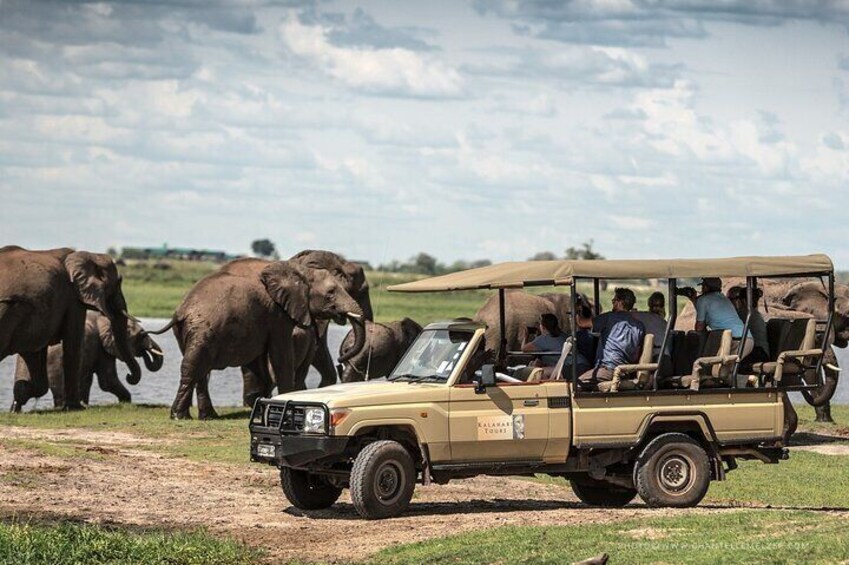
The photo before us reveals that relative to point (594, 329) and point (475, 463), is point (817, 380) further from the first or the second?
point (475, 463)

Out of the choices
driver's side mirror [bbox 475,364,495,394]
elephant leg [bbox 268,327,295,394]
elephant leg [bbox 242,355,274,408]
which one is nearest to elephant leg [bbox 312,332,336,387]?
elephant leg [bbox 242,355,274,408]

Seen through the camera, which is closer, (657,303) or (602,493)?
(657,303)

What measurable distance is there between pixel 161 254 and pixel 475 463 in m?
155

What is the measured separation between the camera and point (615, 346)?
18.7 metres

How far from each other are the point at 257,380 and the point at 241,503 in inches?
603

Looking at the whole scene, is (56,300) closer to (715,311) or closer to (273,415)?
(273,415)

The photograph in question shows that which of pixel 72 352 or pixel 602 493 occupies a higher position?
pixel 72 352

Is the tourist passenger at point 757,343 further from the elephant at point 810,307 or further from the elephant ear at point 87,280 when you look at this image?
the elephant ear at point 87,280

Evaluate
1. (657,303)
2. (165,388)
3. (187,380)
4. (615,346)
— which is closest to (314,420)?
(615,346)

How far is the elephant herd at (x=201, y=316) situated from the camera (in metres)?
31.8

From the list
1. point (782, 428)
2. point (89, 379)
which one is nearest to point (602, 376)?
point (782, 428)

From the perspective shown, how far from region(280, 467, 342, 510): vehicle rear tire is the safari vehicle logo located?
1.84 meters

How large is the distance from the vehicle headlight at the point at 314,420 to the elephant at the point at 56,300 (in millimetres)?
15114

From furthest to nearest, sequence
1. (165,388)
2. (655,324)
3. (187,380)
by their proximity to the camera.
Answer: (165,388) → (187,380) → (655,324)
